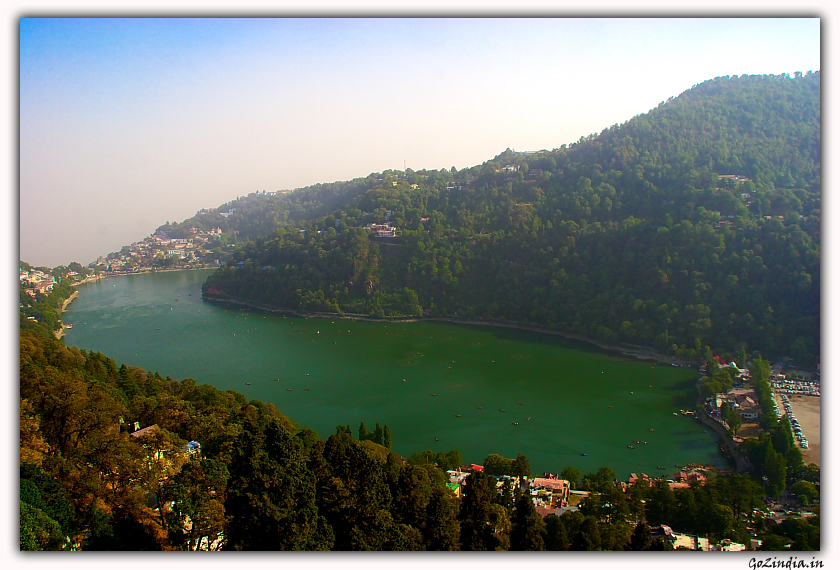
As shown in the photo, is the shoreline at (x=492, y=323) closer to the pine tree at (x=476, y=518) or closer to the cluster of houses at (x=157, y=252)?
the pine tree at (x=476, y=518)

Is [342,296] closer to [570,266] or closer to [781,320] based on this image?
[570,266]

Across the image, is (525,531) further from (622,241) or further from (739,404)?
(622,241)

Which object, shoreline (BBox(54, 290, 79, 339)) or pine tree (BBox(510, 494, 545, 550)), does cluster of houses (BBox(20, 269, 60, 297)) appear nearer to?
shoreline (BBox(54, 290, 79, 339))

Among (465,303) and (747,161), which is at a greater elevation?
(747,161)

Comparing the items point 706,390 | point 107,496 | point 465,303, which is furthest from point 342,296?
point 107,496

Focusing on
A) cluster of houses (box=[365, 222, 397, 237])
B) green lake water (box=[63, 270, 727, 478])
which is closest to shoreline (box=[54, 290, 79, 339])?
green lake water (box=[63, 270, 727, 478])

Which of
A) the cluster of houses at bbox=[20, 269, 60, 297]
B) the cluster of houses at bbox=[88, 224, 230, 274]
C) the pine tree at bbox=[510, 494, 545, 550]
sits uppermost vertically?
the cluster of houses at bbox=[88, 224, 230, 274]

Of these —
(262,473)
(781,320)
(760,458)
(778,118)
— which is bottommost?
(760,458)
